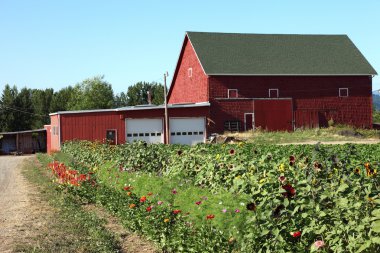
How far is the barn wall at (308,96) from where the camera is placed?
43062 millimetres

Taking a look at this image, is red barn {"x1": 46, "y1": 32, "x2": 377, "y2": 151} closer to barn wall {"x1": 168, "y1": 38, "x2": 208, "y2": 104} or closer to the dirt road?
barn wall {"x1": 168, "y1": 38, "x2": 208, "y2": 104}

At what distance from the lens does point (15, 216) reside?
38.7 ft

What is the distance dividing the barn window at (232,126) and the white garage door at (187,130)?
1.92 m

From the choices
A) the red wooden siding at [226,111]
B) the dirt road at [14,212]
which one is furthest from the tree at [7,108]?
the dirt road at [14,212]

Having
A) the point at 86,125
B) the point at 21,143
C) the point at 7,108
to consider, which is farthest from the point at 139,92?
the point at 86,125

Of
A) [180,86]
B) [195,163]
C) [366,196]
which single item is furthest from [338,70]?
[366,196]

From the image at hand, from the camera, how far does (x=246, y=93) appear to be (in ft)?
A: 145

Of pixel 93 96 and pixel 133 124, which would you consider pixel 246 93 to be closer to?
pixel 133 124

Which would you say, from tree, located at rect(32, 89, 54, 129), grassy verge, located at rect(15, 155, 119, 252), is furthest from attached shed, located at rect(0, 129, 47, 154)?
grassy verge, located at rect(15, 155, 119, 252)

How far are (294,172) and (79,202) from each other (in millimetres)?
6146

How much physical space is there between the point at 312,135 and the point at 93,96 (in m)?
52.1

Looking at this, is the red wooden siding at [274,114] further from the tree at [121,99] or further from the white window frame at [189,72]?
the tree at [121,99]

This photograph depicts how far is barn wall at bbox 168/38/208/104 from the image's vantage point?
44162mm

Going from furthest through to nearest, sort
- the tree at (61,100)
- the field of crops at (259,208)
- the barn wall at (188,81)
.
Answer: the tree at (61,100), the barn wall at (188,81), the field of crops at (259,208)
